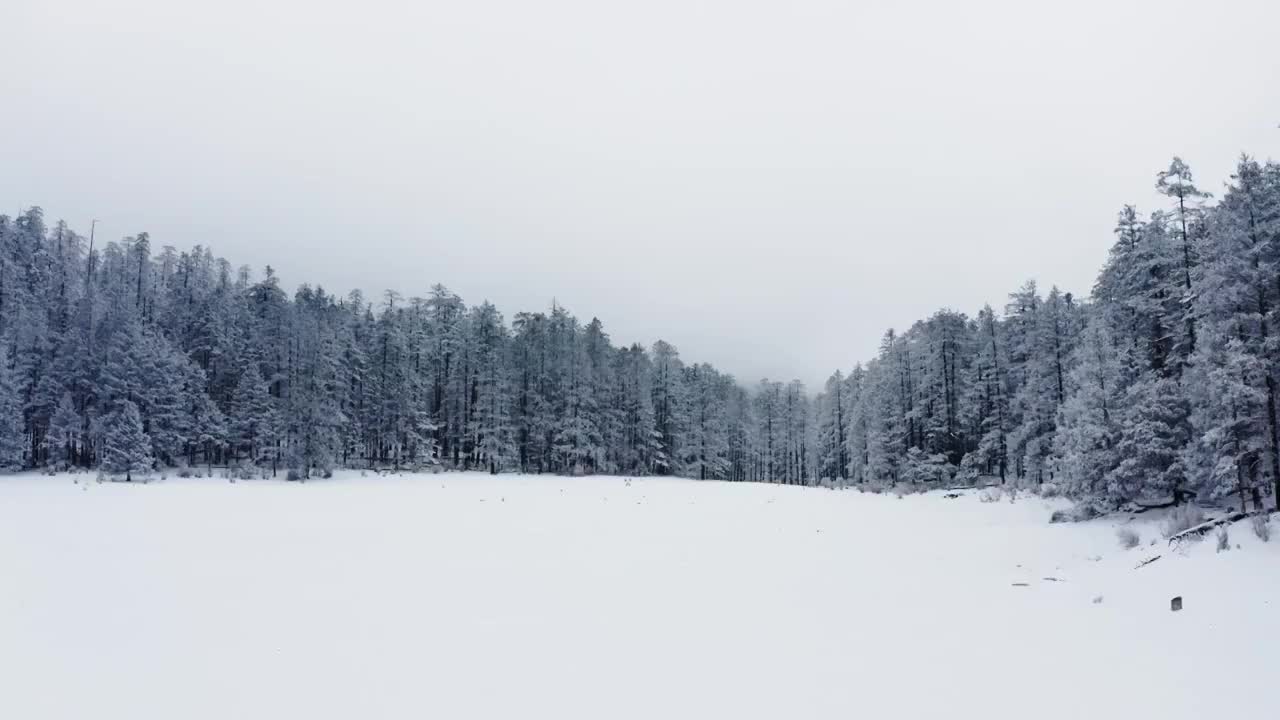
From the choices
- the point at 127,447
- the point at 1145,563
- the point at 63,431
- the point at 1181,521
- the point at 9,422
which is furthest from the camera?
the point at 63,431

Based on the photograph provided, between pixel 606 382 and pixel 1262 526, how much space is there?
56.9m

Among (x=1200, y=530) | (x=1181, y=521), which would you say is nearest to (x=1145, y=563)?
(x=1200, y=530)

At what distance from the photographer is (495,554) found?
1484 cm

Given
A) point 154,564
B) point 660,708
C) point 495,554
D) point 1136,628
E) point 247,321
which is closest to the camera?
point 660,708

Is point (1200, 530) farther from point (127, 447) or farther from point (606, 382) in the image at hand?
point (606, 382)

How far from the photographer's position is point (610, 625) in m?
9.29

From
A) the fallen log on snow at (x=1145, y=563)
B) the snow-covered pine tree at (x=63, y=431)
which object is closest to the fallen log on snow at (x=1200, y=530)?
the fallen log on snow at (x=1145, y=563)

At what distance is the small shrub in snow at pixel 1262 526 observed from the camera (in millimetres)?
13062

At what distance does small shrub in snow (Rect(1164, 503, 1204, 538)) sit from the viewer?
15923 mm

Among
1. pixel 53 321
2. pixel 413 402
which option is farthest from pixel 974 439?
pixel 53 321

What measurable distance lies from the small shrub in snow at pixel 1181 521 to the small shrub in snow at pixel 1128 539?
0.64m

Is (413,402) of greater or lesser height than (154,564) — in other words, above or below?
above

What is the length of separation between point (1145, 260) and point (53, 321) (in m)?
70.6

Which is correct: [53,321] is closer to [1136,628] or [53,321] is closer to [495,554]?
[495,554]
